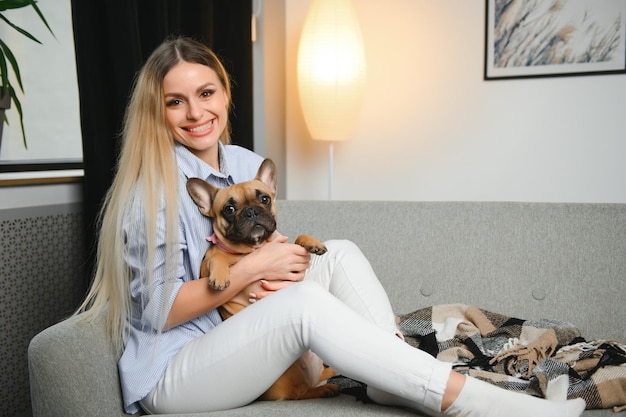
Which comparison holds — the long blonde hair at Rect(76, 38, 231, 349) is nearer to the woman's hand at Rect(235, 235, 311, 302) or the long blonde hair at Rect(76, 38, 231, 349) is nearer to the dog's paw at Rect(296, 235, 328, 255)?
the woman's hand at Rect(235, 235, 311, 302)

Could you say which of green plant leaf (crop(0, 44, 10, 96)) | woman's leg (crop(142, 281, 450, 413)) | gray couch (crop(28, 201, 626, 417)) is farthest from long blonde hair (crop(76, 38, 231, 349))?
gray couch (crop(28, 201, 626, 417))

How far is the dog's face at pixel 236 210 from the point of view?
1676 millimetres

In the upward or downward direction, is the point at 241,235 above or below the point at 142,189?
below

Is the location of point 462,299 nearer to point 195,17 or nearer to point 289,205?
point 289,205

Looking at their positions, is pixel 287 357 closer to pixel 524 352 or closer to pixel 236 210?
pixel 236 210

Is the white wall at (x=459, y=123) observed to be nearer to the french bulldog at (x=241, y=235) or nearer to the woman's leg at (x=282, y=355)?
the french bulldog at (x=241, y=235)

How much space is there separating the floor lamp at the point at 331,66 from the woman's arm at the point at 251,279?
5.03 ft

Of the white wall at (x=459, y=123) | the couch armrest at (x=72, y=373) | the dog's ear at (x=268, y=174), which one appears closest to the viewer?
the couch armrest at (x=72, y=373)

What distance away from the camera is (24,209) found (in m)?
1.88

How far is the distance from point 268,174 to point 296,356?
0.69 meters

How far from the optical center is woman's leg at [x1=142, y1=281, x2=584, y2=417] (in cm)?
A: 133

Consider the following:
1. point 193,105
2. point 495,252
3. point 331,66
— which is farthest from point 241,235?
point 331,66

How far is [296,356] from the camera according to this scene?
1.44m

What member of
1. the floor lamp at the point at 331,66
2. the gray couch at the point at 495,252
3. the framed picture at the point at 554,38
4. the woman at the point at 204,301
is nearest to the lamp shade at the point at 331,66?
the floor lamp at the point at 331,66
